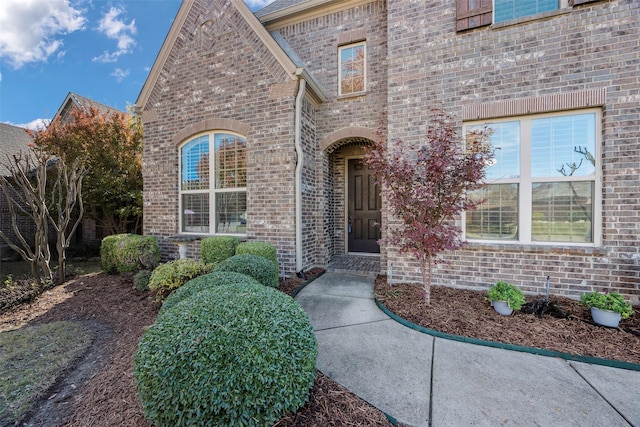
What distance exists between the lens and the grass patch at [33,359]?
2.26m

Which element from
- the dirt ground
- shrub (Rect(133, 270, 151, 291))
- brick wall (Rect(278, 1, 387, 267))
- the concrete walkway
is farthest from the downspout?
shrub (Rect(133, 270, 151, 291))

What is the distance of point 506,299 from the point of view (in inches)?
132

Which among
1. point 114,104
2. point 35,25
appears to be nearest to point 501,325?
point 35,25

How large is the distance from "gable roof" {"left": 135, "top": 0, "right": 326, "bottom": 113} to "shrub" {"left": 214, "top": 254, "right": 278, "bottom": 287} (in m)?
3.47

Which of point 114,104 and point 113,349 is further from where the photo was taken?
point 114,104

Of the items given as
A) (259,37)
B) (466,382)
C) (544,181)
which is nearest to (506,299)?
(466,382)

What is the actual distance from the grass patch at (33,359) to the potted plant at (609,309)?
5677 mm

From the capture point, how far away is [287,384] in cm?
169

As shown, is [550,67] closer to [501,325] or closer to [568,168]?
[568,168]

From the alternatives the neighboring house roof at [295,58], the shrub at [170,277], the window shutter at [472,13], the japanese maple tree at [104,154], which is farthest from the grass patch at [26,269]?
the window shutter at [472,13]

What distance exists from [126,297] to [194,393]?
4094 mm

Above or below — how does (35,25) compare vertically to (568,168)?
above

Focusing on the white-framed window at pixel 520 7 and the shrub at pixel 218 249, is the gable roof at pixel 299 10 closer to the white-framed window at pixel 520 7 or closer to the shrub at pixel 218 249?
the white-framed window at pixel 520 7

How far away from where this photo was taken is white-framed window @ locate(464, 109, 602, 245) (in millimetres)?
3812
